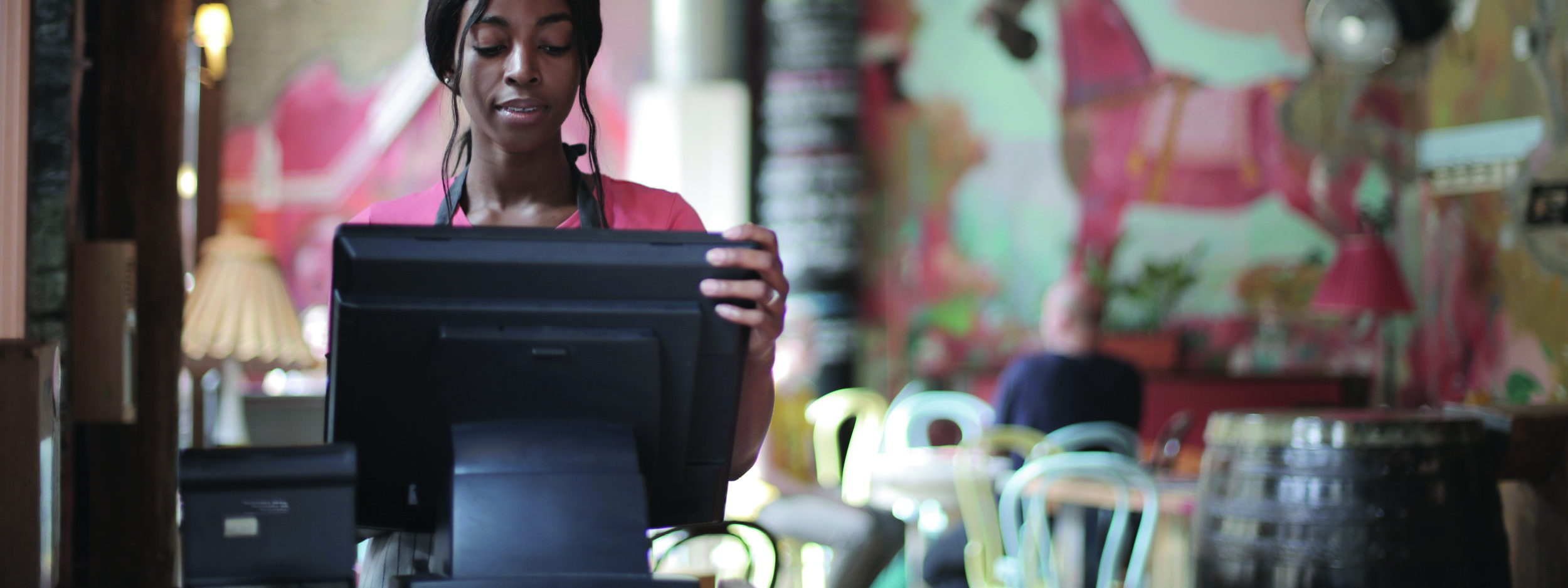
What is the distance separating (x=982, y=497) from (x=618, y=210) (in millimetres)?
2645

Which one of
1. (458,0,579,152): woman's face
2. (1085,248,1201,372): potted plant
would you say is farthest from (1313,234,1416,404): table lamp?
(458,0,579,152): woman's face

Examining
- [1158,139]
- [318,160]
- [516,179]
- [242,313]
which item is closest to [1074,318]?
[1158,139]

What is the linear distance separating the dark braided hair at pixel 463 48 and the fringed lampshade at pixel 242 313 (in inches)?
81.3

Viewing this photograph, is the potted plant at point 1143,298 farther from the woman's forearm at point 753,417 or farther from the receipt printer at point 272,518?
the receipt printer at point 272,518

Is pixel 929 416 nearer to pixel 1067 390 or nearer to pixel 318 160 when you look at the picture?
pixel 1067 390

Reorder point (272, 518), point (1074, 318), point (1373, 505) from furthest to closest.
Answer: point (1074, 318) → point (1373, 505) → point (272, 518)

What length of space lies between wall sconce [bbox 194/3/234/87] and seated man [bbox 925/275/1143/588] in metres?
2.82

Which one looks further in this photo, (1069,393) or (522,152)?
(1069,393)

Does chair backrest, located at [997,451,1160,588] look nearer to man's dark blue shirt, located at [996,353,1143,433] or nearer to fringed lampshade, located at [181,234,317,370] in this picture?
man's dark blue shirt, located at [996,353,1143,433]

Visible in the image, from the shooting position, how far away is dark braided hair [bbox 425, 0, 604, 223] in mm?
1296

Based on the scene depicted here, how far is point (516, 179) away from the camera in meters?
1.37

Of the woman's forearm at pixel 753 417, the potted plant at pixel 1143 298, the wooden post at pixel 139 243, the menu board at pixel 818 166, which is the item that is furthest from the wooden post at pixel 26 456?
the potted plant at pixel 1143 298

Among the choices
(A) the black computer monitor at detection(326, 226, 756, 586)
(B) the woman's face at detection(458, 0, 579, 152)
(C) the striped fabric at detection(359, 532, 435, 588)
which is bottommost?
(C) the striped fabric at detection(359, 532, 435, 588)

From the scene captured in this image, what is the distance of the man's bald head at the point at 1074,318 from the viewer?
4.38 m
